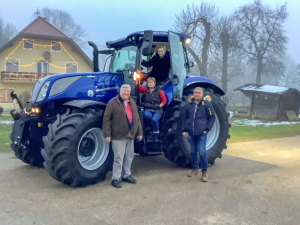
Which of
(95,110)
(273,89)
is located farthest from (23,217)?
(273,89)

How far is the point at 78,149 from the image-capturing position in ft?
16.1

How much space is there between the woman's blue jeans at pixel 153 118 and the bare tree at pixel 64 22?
163 ft

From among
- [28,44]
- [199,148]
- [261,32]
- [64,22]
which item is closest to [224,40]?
[261,32]

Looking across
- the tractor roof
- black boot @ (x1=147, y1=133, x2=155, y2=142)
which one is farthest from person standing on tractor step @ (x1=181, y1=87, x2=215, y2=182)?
the tractor roof

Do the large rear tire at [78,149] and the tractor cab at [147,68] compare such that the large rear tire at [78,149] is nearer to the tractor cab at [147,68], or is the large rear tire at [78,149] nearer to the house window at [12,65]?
the tractor cab at [147,68]

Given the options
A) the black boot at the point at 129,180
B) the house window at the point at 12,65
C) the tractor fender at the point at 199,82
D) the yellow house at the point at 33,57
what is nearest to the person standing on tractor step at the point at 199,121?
the tractor fender at the point at 199,82

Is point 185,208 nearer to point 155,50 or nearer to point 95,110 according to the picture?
point 95,110

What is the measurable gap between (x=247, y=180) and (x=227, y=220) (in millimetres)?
1822

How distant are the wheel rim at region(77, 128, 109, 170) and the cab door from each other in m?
1.63

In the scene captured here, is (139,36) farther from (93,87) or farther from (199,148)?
(199,148)

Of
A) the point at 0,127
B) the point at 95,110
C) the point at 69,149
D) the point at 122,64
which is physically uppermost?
the point at 122,64

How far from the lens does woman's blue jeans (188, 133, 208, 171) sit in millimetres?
5434

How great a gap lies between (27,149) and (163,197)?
3113 millimetres

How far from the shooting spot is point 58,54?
2691 centimetres
